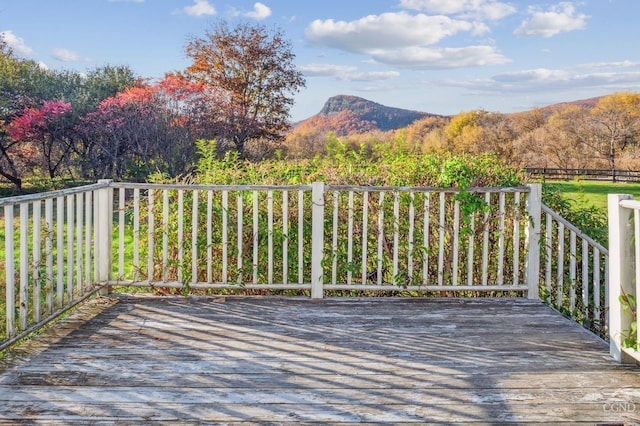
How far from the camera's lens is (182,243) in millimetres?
4211

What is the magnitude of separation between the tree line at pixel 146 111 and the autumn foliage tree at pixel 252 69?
34 mm

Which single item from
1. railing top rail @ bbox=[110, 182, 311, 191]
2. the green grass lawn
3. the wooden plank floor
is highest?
the green grass lawn

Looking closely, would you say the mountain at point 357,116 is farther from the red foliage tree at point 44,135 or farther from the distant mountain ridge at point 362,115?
the red foliage tree at point 44,135

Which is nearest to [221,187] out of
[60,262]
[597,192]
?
[60,262]

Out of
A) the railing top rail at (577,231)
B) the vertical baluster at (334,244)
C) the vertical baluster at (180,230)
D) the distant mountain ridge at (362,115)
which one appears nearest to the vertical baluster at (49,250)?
the vertical baluster at (180,230)

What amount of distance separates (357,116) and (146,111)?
20537 mm

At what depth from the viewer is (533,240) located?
4.12 metres

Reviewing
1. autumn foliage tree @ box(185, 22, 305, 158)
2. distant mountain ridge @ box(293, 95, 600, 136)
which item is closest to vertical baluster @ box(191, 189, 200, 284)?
autumn foliage tree @ box(185, 22, 305, 158)

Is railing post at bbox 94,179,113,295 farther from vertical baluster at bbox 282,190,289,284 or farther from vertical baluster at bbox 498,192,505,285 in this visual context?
vertical baluster at bbox 498,192,505,285

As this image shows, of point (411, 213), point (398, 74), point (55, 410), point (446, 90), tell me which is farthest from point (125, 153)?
point (55, 410)

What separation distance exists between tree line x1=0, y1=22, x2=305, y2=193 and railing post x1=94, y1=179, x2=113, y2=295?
26.5 ft

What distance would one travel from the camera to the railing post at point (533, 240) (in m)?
4.09

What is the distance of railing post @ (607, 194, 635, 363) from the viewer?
276 centimetres

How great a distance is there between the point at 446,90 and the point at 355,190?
828 cm
